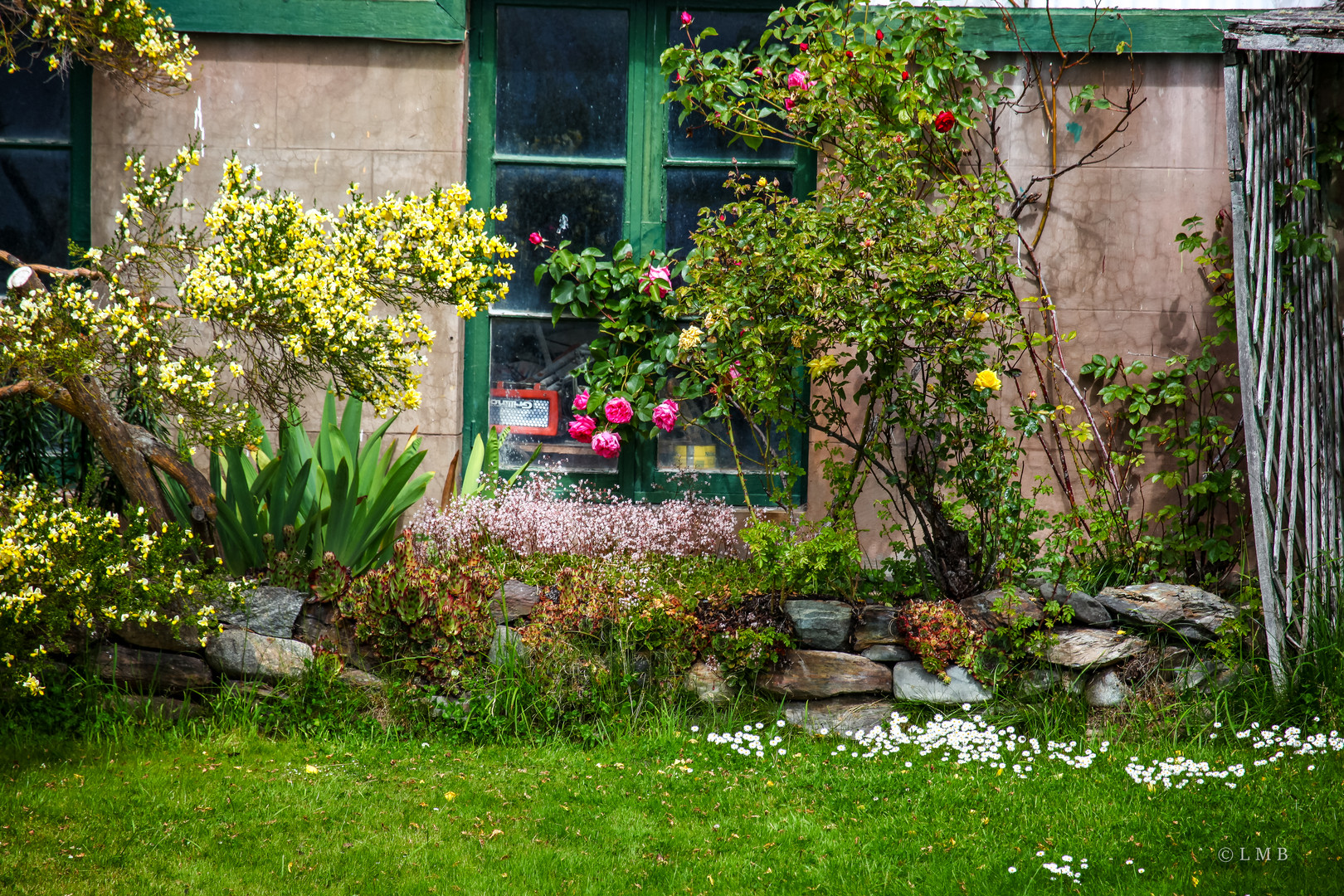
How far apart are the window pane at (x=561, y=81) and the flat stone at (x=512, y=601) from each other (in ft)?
7.74

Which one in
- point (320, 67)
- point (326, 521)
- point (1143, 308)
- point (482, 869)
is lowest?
point (482, 869)

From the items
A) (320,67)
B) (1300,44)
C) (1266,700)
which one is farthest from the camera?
(320,67)

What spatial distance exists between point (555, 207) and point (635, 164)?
0.47 meters

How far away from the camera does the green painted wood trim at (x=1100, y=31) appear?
4.69 metres


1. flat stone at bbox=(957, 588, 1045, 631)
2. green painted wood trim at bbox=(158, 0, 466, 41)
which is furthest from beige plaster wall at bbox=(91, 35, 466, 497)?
flat stone at bbox=(957, 588, 1045, 631)

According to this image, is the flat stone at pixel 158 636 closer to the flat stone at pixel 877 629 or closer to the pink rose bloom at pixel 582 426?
the pink rose bloom at pixel 582 426

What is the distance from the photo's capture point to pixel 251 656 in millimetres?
3713

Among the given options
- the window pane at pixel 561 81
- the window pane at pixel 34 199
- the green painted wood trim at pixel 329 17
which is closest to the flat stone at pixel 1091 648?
the window pane at pixel 561 81

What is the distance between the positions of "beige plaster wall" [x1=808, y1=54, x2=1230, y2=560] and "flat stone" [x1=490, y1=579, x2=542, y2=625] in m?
1.60

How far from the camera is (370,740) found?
3.63 meters

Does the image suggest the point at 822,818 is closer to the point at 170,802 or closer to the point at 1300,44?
the point at 170,802

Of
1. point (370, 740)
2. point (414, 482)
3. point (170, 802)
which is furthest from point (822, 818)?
point (414, 482)

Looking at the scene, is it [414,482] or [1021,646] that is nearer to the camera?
[1021,646]

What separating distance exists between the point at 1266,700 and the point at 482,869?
2.96m
